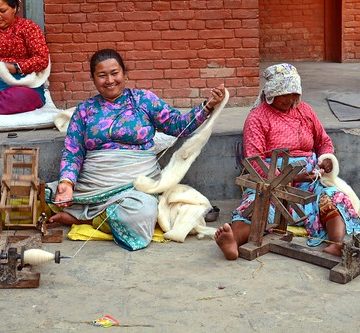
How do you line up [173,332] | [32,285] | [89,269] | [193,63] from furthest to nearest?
[193,63]
[89,269]
[32,285]
[173,332]

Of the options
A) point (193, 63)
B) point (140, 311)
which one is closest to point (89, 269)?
point (140, 311)

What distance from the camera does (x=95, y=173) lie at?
5566mm

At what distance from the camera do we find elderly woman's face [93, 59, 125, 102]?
5.42 m

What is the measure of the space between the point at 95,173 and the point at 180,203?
0.61 meters

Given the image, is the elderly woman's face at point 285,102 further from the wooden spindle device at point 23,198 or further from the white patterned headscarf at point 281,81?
the wooden spindle device at point 23,198

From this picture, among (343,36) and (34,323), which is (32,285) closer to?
(34,323)

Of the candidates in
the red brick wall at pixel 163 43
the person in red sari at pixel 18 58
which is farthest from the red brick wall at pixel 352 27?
the person in red sari at pixel 18 58

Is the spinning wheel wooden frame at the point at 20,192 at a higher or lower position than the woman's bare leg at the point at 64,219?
higher

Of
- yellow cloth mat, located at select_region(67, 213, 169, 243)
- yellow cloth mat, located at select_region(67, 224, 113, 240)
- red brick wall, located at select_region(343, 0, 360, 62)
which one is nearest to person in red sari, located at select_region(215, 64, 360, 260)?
yellow cloth mat, located at select_region(67, 213, 169, 243)

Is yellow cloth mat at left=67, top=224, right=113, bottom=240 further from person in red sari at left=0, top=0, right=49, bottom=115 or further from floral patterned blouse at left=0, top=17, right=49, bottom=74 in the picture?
floral patterned blouse at left=0, top=17, right=49, bottom=74

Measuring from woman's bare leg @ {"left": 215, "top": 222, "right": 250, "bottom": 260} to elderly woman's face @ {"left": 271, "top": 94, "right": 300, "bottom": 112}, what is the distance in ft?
2.88

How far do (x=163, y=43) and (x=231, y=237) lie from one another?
3077 millimetres

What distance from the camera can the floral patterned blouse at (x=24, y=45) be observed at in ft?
22.0

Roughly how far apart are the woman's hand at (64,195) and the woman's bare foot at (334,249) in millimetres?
1641
